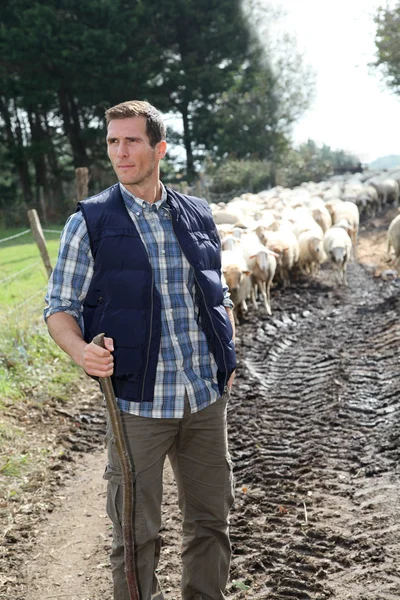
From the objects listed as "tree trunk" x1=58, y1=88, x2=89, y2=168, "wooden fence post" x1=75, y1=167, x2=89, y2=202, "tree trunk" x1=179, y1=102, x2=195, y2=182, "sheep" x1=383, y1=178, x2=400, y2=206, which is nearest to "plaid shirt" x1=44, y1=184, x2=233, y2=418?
"wooden fence post" x1=75, y1=167, x2=89, y2=202

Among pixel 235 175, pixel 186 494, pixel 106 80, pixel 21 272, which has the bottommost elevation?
pixel 21 272

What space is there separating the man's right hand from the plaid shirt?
380mm

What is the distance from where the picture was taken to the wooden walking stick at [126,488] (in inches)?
109

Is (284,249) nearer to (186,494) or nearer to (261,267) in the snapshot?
(261,267)

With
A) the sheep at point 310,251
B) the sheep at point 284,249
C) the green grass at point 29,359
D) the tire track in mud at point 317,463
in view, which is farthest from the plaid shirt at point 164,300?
the sheep at point 310,251

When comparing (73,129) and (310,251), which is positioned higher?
(73,129)

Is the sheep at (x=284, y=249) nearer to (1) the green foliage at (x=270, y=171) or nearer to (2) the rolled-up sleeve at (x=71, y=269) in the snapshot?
(2) the rolled-up sleeve at (x=71, y=269)

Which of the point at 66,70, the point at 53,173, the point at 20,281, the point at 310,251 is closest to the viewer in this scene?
the point at 20,281

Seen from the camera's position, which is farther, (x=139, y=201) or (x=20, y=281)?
(x=20, y=281)

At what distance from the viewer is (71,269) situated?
3105 millimetres

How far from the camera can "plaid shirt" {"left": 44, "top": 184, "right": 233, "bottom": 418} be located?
3.11 metres

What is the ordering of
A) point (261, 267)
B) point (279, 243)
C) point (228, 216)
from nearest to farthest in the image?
point (261, 267), point (279, 243), point (228, 216)

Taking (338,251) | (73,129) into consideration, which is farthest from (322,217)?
(73,129)

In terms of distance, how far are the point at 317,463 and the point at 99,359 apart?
140 inches
